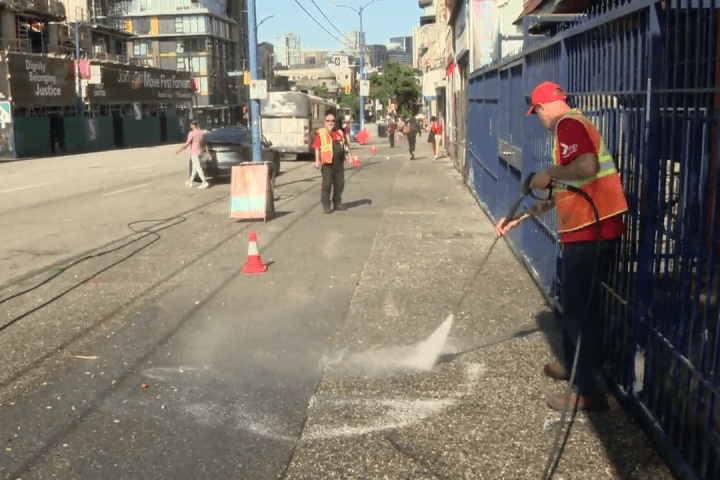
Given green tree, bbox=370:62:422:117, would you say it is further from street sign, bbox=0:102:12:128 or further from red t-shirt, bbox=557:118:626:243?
red t-shirt, bbox=557:118:626:243

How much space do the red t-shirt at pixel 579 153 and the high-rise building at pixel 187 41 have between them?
88.8 m

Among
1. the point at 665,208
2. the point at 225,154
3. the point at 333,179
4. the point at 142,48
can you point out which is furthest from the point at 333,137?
the point at 142,48

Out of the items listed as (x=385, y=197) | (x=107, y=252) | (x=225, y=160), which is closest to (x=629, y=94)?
(x=107, y=252)

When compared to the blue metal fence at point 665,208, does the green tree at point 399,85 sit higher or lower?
higher

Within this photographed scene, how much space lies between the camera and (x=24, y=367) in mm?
6125

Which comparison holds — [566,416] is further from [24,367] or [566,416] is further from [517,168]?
[517,168]

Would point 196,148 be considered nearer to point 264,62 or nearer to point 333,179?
point 333,179

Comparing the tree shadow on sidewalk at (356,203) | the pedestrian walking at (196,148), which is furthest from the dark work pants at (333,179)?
the pedestrian walking at (196,148)

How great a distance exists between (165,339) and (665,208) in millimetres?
4248

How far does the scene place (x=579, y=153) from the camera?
14.8 ft

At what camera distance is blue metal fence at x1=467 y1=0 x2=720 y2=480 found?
3.70 meters

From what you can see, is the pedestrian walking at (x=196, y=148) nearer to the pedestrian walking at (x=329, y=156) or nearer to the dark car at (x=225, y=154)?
the dark car at (x=225, y=154)

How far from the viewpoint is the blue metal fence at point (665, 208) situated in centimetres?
370

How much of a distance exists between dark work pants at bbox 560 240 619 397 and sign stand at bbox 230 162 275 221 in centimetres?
949
